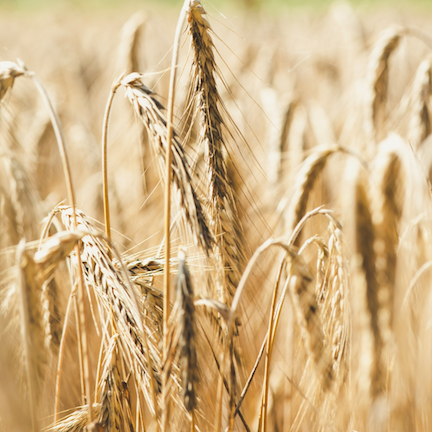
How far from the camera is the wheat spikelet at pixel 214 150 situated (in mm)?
593

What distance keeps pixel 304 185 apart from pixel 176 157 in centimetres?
45

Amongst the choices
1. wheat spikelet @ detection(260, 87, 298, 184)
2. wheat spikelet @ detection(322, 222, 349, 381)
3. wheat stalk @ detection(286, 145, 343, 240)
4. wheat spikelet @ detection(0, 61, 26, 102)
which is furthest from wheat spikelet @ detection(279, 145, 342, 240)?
wheat spikelet @ detection(0, 61, 26, 102)

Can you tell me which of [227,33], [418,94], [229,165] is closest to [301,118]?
[418,94]

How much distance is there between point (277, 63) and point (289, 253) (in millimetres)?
2564

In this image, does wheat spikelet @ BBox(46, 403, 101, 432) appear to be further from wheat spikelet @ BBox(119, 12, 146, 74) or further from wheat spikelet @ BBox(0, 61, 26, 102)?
wheat spikelet @ BBox(119, 12, 146, 74)

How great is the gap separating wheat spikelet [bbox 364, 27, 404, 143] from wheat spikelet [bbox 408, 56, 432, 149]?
0.10 m

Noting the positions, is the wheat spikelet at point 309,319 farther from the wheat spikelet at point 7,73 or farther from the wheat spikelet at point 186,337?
the wheat spikelet at point 7,73

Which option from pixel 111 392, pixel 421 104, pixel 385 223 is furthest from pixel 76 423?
pixel 421 104

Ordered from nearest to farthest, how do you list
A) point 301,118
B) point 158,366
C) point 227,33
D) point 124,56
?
point 158,366, point 124,56, point 301,118, point 227,33

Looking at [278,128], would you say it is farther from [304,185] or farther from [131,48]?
[304,185]

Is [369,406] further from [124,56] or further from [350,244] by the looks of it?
[124,56]

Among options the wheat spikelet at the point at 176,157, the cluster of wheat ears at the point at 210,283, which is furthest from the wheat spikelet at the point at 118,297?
the wheat spikelet at the point at 176,157

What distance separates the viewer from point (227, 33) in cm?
462

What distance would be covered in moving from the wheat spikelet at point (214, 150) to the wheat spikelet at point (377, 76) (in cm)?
77
